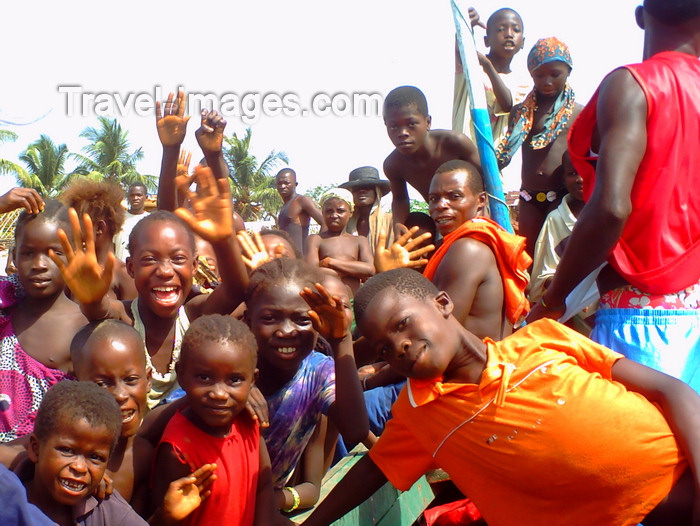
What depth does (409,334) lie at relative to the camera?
215 cm

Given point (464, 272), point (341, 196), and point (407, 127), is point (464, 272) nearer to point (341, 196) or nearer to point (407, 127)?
point (407, 127)

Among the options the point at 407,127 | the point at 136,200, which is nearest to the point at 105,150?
the point at 136,200

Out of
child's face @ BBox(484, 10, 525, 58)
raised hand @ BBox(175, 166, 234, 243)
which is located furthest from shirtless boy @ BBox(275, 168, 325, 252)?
raised hand @ BBox(175, 166, 234, 243)

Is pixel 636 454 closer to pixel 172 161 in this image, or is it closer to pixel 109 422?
pixel 109 422

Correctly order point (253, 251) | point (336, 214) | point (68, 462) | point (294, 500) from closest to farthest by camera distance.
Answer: point (68, 462) < point (294, 500) < point (253, 251) < point (336, 214)

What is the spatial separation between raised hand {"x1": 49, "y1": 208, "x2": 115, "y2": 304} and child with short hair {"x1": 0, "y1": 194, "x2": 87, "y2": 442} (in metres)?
0.11

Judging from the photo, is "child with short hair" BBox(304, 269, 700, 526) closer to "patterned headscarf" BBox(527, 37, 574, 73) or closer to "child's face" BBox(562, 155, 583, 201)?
"child's face" BBox(562, 155, 583, 201)

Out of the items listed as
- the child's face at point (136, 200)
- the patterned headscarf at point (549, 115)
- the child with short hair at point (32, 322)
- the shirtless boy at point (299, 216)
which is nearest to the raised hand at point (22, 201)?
the child with short hair at point (32, 322)

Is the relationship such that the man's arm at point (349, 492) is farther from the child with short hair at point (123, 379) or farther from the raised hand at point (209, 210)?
the raised hand at point (209, 210)

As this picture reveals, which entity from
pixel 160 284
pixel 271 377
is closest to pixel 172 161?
pixel 160 284

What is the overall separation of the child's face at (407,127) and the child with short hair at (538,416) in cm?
267

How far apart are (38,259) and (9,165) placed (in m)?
33.7

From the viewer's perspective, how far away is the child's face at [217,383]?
7.48 ft

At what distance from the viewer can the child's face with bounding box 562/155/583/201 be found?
180 inches
